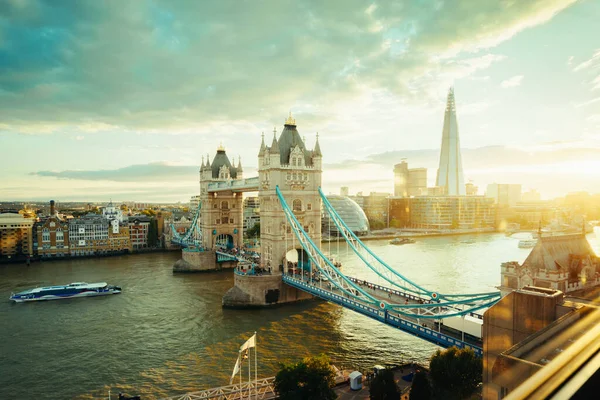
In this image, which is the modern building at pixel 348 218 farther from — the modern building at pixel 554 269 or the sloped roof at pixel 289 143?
→ the modern building at pixel 554 269

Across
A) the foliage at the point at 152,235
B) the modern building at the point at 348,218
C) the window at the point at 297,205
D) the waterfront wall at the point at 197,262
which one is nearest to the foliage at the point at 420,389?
the window at the point at 297,205

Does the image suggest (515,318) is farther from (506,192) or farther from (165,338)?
(506,192)

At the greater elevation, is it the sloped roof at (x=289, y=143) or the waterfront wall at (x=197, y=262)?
the sloped roof at (x=289, y=143)

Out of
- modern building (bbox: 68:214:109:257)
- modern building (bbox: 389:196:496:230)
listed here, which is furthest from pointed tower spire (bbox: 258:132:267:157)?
modern building (bbox: 389:196:496:230)

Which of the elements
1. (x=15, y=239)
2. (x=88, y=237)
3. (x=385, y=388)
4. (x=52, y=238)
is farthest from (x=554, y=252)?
(x=15, y=239)

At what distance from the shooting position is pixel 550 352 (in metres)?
4.52

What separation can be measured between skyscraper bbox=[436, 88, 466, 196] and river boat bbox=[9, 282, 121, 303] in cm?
13948

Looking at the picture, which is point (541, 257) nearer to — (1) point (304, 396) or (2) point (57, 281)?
(1) point (304, 396)

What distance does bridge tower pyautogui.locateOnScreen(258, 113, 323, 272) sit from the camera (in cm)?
3947

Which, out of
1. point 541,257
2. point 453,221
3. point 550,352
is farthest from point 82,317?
point 453,221

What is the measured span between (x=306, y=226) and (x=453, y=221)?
3752 inches

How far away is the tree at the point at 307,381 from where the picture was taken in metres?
17.4

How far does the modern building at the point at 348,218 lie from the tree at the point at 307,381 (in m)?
84.5

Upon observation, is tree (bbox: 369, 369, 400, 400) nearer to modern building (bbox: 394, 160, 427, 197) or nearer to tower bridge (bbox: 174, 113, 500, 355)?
tower bridge (bbox: 174, 113, 500, 355)
